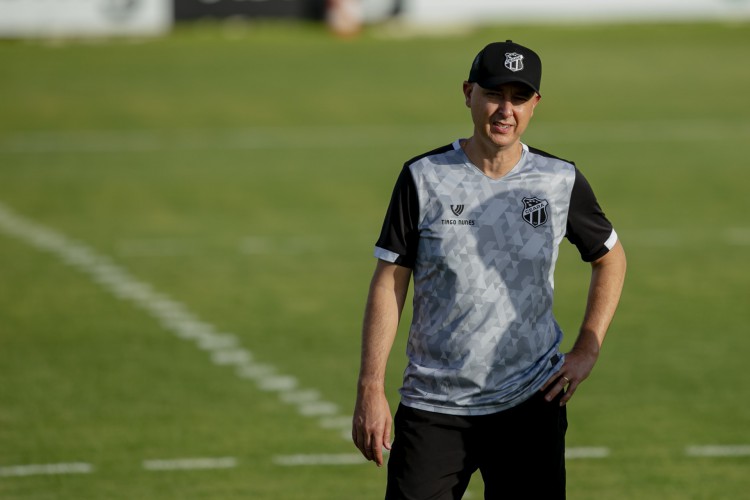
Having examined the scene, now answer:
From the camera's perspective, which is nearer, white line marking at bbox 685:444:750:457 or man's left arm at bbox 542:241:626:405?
man's left arm at bbox 542:241:626:405

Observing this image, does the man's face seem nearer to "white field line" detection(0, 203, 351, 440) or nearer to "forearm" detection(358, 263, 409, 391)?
"forearm" detection(358, 263, 409, 391)

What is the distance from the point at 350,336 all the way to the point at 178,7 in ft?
73.7

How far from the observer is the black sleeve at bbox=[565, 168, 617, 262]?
231 inches

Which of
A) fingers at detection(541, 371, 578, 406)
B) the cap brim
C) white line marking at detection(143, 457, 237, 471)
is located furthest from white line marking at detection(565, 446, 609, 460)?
the cap brim

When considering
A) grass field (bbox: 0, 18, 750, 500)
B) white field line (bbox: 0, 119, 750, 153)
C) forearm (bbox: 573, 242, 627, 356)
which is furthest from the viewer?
white field line (bbox: 0, 119, 750, 153)

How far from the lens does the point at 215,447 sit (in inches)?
376

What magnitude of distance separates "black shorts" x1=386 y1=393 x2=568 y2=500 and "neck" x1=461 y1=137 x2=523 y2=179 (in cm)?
88

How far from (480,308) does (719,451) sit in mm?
4091

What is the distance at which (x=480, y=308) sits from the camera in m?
5.77

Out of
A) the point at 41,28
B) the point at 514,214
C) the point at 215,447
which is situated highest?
the point at 41,28

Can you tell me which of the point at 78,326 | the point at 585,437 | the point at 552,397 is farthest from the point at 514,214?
the point at 78,326

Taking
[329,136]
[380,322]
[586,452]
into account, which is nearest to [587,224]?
[380,322]

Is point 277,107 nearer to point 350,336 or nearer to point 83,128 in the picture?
point 83,128

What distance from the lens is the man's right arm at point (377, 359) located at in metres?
5.64
